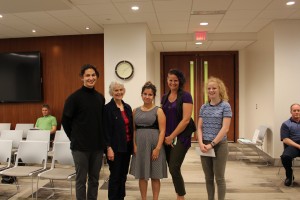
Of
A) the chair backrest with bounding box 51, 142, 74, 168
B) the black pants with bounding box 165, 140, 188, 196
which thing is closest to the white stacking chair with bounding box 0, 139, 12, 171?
the chair backrest with bounding box 51, 142, 74, 168

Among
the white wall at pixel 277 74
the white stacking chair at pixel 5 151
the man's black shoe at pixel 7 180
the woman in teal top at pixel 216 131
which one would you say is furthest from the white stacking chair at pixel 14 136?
the white wall at pixel 277 74

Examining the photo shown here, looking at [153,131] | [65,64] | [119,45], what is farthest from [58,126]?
[153,131]

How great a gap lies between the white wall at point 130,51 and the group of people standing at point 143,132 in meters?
→ 2.85

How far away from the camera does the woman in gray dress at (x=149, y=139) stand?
3121 mm

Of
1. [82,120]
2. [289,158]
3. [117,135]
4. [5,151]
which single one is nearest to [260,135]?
[289,158]

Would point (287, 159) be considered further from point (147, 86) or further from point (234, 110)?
point (234, 110)

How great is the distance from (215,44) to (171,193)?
4834mm

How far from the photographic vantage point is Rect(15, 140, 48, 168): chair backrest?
13.5 ft

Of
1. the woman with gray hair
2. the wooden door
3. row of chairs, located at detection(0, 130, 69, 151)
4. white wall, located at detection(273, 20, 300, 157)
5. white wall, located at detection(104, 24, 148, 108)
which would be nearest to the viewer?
the woman with gray hair

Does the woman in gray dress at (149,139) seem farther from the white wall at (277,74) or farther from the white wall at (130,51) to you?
the white wall at (277,74)

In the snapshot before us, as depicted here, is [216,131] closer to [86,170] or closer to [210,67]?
[86,170]

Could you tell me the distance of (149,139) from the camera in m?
3.14

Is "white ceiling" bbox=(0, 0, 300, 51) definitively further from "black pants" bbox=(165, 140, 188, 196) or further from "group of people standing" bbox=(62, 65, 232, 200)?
"black pants" bbox=(165, 140, 188, 196)

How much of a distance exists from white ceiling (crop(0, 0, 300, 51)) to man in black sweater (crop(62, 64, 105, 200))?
2.16 metres
